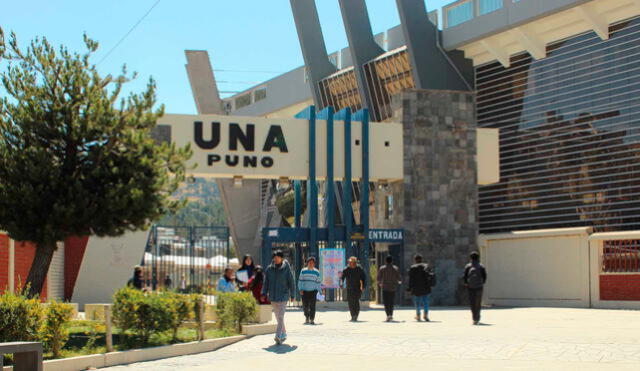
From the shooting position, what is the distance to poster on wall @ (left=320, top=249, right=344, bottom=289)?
2798cm

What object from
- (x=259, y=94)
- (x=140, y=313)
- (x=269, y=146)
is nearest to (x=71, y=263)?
(x=269, y=146)

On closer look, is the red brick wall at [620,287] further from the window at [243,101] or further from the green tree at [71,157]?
the window at [243,101]

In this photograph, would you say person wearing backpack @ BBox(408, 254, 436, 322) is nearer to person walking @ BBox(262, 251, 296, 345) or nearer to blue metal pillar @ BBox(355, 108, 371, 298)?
person walking @ BBox(262, 251, 296, 345)

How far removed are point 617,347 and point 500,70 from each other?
2772cm

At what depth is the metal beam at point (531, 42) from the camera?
3639cm

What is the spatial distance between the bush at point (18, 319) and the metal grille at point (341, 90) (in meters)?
34.3

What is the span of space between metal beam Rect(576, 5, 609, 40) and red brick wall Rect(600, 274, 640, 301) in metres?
11.1

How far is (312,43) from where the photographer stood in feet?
152

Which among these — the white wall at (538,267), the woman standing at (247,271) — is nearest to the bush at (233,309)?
the woman standing at (247,271)

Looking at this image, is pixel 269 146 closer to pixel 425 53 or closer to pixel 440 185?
pixel 440 185

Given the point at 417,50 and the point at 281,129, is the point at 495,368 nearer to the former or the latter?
the point at 281,129

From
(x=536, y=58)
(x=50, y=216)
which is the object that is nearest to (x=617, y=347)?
(x=50, y=216)

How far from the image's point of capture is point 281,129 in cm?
2983

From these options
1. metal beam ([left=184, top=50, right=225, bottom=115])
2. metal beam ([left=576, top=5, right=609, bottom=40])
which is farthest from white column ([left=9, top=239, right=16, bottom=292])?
metal beam ([left=184, top=50, right=225, bottom=115])
